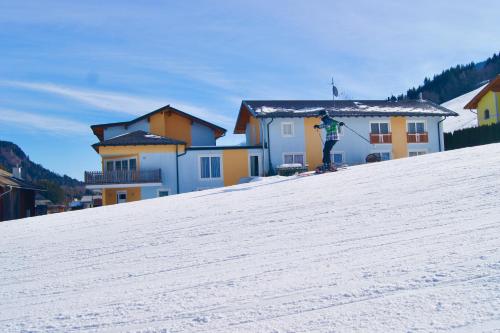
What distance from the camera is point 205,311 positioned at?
532cm

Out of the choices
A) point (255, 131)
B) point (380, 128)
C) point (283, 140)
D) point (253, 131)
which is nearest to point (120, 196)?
point (255, 131)

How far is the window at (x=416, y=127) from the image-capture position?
39.7 metres

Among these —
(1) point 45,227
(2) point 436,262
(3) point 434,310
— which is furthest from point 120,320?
(1) point 45,227

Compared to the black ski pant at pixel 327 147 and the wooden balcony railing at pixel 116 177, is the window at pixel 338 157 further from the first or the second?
the black ski pant at pixel 327 147

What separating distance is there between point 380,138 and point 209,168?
45.5ft

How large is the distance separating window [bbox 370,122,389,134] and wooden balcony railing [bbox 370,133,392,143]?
0.38 metres

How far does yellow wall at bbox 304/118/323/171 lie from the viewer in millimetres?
36500

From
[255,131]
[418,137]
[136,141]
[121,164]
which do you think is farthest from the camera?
[418,137]

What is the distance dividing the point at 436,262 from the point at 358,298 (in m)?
1.27

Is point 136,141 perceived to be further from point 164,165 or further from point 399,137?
point 399,137

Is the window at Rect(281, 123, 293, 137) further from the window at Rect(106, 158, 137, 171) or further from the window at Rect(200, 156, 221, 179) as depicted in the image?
the window at Rect(106, 158, 137, 171)

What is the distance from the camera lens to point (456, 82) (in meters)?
115

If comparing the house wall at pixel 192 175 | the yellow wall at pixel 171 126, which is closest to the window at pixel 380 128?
the house wall at pixel 192 175

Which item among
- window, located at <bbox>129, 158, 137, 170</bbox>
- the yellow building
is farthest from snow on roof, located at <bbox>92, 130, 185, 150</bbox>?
the yellow building
